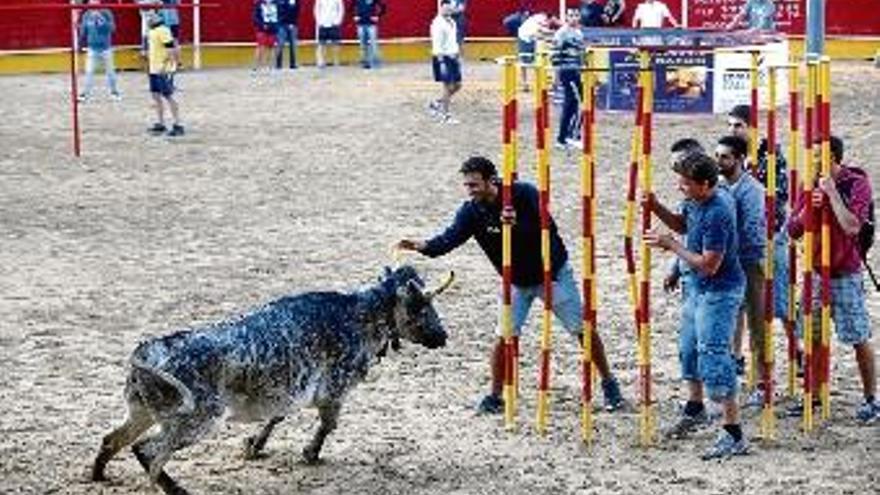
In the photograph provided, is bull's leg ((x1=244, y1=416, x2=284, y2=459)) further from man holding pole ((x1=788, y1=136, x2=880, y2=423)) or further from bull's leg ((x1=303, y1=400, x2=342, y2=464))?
man holding pole ((x1=788, y1=136, x2=880, y2=423))

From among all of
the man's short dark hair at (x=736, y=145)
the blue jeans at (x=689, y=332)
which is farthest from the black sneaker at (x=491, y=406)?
the man's short dark hair at (x=736, y=145)

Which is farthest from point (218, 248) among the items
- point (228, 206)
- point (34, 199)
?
point (34, 199)

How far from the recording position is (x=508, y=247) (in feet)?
37.3

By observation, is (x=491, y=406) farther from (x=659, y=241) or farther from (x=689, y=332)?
(x=659, y=241)

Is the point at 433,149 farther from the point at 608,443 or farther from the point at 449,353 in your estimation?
the point at 608,443

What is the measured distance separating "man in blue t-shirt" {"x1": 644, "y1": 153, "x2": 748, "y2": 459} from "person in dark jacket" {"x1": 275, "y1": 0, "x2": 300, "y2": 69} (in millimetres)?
26565

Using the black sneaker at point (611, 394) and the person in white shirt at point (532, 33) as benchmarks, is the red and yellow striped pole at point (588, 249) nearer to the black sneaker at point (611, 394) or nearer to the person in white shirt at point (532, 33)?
the black sneaker at point (611, 394)

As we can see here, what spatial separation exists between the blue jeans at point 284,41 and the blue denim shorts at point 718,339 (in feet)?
88.7

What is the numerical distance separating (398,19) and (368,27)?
220 centimetres

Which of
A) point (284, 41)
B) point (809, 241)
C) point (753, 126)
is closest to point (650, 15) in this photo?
point (284, 41)

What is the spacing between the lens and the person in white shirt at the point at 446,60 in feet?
92.0

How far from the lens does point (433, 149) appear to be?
2539 cm

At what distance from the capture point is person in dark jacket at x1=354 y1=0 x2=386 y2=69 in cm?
3669

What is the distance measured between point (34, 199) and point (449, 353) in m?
9.22
